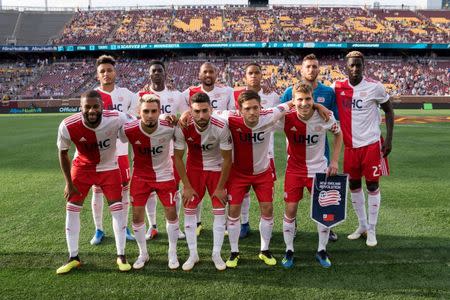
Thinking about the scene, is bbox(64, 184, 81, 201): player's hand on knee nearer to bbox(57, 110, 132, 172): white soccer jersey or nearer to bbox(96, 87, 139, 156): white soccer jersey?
bbox(57, 110, 132, 172): white soccer jersey

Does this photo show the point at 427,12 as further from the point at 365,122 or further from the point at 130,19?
the point at 365,122

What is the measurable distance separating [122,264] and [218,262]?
41.2 inches

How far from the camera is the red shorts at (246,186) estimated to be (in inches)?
168

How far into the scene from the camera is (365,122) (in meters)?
4.79

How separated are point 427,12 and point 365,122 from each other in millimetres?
52561

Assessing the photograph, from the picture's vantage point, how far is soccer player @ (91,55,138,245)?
4.89 meters

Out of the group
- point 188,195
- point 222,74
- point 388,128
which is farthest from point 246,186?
point 222,74

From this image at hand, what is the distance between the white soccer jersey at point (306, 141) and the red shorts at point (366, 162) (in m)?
0.60

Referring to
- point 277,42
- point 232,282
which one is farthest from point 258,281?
point 277,42

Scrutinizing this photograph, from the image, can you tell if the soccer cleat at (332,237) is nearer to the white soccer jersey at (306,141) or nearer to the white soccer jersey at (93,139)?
the white soccer jersey at (306,141)

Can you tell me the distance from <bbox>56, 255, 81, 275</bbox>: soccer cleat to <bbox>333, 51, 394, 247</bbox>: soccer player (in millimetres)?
3396

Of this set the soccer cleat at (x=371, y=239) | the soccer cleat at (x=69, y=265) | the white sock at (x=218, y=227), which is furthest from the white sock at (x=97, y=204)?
the soccer cleat at (x=371, y=239)

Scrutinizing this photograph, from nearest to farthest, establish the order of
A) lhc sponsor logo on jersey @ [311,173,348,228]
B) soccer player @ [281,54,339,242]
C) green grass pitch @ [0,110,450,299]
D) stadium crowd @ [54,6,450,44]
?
green grass pitch @ [0,110,450,299] → lhc sponsor logo on jersey @ [311,173,348,228] → soccer player @ [281,54,339,242] → stadium crowd @ [54,6,450,44]

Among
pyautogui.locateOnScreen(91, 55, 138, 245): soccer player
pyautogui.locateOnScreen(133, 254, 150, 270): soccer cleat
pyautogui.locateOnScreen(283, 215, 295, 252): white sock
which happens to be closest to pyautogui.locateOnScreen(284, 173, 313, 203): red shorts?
pyautogui.locateOnScreen(283, 215, 295, 252): white sock
